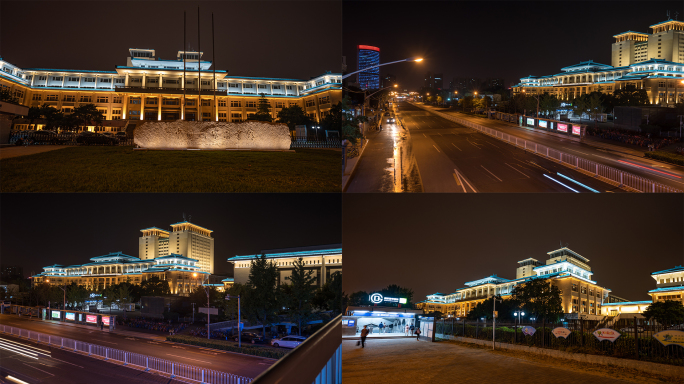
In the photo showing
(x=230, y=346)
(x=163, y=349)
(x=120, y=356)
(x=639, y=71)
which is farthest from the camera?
(x=230, y=346)

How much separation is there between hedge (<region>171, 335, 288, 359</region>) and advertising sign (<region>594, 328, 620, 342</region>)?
1721 centimetres

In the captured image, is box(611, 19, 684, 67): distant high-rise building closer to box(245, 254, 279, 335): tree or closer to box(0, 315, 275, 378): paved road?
box(0, 315, 275, 378): paved road

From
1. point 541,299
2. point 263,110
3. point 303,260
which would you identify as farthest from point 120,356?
point 263,110

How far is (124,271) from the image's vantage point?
104 feet

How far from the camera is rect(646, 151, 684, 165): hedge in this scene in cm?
1815

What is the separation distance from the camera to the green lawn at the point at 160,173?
35.2 ft

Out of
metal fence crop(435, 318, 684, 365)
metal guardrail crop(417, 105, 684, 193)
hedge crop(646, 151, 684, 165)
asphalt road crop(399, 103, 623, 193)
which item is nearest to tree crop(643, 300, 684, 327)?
hedge crop(646, 151, 684, 165)

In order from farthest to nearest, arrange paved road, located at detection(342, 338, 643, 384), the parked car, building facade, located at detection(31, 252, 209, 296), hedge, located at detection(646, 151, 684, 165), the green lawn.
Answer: the parked car, building facade, located at detection(31, 252, 209, 296), hedge, located at detection(646, 151, 684, 165), the green lawn, paved road, located at detection(342, 338, 643, 384)

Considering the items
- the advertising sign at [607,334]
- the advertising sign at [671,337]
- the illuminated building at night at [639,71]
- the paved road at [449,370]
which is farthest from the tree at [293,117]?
the advertising sign at [671,337]

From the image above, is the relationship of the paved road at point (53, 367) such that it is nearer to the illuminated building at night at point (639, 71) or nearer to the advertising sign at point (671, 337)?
the advertising sign at point (671, 337)

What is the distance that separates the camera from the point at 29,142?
54.7 feet

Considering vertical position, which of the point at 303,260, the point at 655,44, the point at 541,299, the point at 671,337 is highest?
the point at 655,44

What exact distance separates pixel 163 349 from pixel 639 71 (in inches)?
1308

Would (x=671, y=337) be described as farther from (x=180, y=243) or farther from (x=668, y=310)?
(x=180, y=243)
